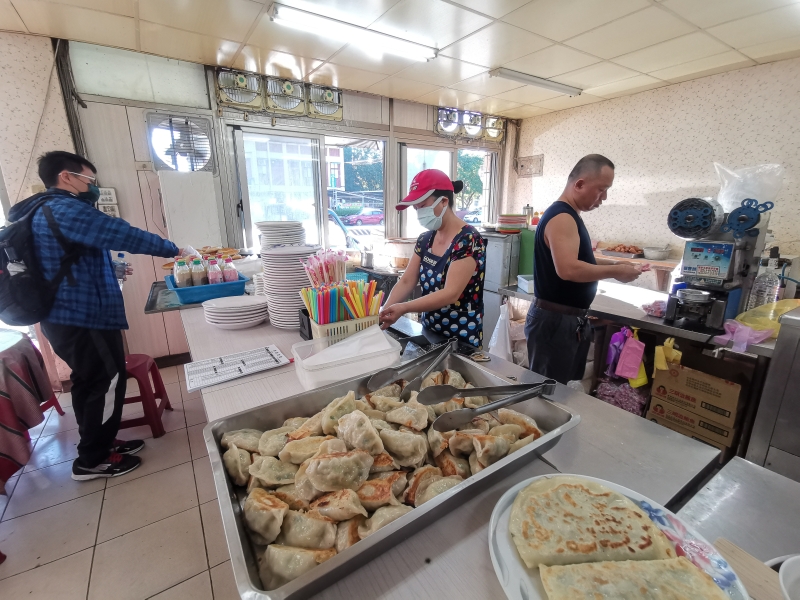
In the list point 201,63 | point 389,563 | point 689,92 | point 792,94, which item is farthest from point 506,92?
point 389,563

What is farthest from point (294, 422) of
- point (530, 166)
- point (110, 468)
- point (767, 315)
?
point (530, 166)

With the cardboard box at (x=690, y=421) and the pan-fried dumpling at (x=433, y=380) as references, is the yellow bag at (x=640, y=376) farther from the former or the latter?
the pan-fried dumpling at (x=433, y=380)

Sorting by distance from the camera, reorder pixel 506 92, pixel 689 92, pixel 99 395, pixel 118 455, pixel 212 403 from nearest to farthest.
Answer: pixel 212 403
pixel 99 395
pixel 118 455
pixel 689 92
pixel 506 92

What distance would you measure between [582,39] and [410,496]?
363 centimetres

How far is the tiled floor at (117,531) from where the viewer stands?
65.4 inches

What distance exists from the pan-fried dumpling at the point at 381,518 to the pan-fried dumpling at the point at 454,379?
46 cm

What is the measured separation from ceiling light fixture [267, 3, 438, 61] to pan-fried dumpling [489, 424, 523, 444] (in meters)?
2.89

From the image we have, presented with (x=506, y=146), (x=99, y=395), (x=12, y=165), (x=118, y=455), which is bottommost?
(x=118, y=455)

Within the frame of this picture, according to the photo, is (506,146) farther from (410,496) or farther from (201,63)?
(410,496)

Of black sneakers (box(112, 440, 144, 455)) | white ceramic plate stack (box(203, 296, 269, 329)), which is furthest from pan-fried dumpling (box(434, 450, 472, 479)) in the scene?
black sneakers (box(112, 440, 144, 455))

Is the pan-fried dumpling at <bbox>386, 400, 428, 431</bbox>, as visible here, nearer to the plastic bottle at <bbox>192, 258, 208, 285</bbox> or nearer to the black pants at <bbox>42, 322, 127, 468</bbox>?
the plastic bottle at <bbox>192, 258, 208, 285</bbox>

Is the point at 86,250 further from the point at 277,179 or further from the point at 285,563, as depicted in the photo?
the point at 277,179

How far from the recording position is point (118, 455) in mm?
2367

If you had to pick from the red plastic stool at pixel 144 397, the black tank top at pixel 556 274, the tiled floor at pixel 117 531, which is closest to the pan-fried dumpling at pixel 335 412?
the tiled floor at pixel 117 531
